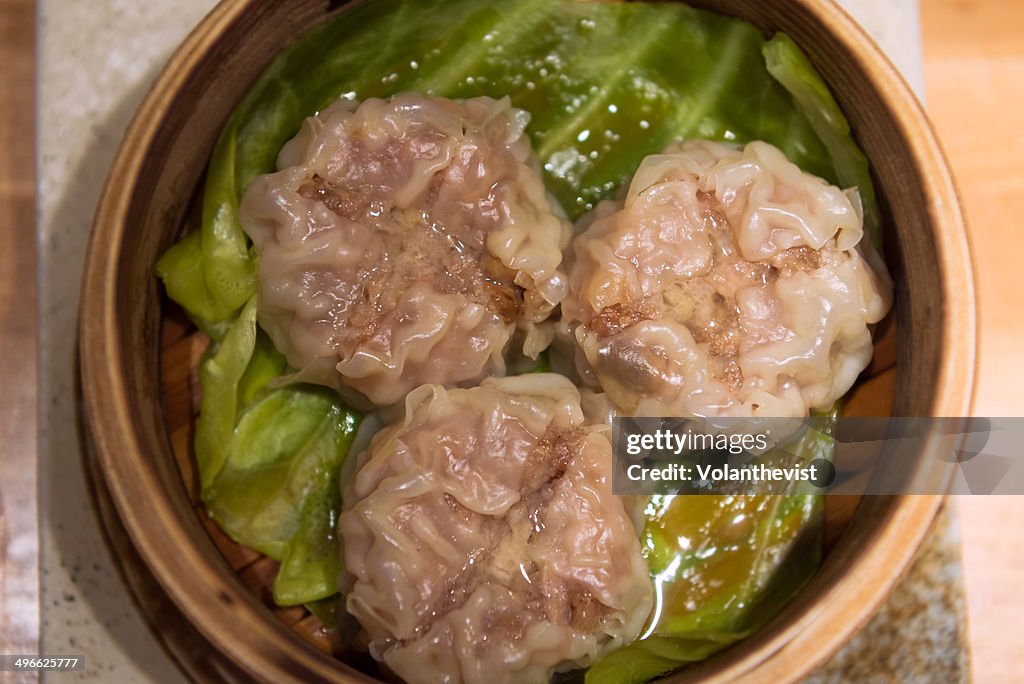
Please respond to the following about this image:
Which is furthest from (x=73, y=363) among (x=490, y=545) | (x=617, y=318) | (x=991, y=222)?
(x=991, y=222)

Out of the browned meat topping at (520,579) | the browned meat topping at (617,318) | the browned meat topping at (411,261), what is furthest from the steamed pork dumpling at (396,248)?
the browned meat topping at (520,579)

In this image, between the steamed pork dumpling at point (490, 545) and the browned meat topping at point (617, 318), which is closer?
the steamed pork dumpling at point (490, 545)

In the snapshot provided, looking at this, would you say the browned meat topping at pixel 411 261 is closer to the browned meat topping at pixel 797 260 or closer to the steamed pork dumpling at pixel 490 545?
the steamed pork dumpling at pixel 490 545

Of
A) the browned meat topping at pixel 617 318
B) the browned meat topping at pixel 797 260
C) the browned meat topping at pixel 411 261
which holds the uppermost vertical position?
the browned meat topping at pixel 411 261

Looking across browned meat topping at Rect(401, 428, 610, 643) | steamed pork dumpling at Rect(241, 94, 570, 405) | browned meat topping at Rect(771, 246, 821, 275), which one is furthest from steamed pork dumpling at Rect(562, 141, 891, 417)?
browned meat topping at Rect(401, 428, 610, 643)

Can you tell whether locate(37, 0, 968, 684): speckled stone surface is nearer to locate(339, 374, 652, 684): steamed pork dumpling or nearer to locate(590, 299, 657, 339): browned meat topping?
Result: locate(339, 374, 652, 684): steamed pork dumpling
